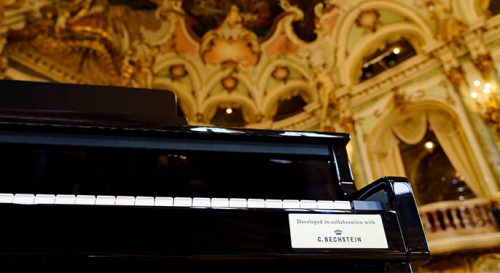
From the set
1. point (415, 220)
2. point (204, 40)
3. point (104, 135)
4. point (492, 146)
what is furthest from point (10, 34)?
point (492, 146)

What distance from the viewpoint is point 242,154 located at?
5.82 feet

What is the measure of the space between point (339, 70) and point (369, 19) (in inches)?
54.8

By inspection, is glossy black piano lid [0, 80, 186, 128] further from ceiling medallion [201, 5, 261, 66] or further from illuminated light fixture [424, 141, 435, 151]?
ceiling medallion [201, 5, 261, 66]

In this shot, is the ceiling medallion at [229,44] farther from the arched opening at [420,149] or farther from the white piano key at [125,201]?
the white piano key at [125,201]

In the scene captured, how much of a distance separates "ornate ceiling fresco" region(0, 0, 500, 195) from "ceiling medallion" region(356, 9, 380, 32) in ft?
0.08

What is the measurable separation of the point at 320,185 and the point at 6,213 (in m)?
1.18

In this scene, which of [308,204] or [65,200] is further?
[308,204]

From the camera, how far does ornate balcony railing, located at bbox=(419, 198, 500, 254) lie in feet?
21.5

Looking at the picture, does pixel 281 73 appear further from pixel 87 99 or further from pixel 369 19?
pixel 87 99

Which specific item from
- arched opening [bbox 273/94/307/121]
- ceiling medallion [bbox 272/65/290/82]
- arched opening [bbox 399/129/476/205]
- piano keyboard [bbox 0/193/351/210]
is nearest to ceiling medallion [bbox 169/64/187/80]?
ceiling medallion [bbox 272/65/290/82]

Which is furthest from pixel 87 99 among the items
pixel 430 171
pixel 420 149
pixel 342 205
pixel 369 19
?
pixel 430 171

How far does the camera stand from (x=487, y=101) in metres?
7.06

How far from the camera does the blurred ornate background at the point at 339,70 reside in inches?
279

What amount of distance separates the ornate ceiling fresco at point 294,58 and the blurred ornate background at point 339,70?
3 cm
